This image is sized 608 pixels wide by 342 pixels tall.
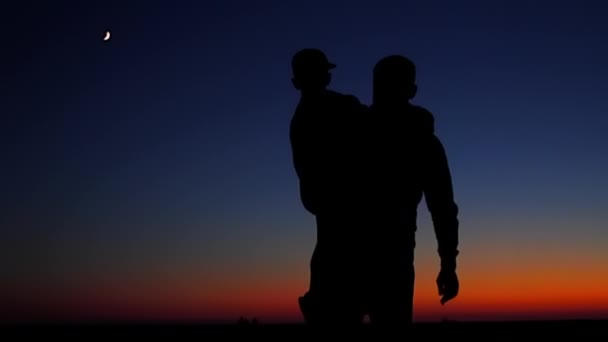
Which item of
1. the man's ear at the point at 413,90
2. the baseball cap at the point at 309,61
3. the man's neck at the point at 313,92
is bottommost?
the man's neck at the point at 313,92

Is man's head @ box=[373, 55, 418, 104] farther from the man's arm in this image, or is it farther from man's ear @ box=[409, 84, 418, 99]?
the man's arm

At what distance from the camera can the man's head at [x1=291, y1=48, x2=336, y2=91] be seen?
Result: 163 inches

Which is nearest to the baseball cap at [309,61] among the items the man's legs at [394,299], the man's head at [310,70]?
the man's head at [310,70]

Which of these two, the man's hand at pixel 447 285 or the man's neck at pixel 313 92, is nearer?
the man's hand at pixel 447 285

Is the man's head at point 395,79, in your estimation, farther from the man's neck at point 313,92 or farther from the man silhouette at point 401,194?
the man's neck at point 313,92

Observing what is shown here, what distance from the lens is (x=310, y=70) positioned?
4164 mm

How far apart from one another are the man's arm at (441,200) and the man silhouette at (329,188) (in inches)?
15.9

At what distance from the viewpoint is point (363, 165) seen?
4.06 m

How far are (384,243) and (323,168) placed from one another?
19.1 inches

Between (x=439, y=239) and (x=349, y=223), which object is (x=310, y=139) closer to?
(x=349, y=223)

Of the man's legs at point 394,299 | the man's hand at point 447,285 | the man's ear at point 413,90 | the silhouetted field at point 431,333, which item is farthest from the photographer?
the silhouetted field at point 431,333

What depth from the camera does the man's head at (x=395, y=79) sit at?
4.12 meters

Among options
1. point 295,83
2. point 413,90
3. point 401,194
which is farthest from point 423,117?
point 295,83

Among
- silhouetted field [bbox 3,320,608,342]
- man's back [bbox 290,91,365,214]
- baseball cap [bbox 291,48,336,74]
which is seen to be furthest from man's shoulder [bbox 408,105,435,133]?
silhouetted field [bbox 3,320,608,342]
